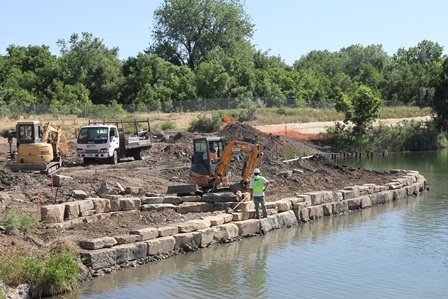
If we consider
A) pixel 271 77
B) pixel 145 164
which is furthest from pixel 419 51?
pixel 145 164

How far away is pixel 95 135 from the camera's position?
39.4 meters

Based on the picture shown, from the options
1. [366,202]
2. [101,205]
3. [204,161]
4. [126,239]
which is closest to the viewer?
[126,239]

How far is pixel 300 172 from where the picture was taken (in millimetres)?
36344

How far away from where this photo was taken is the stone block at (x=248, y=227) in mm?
25438

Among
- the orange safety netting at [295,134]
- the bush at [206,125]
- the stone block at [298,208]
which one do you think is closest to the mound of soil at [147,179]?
the stone block at [298,208]

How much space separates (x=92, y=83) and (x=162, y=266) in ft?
212

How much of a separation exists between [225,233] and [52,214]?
17.8 ft

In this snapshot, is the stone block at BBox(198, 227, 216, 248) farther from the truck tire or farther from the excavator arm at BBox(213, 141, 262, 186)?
the truck tire

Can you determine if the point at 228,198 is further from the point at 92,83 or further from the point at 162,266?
the point at 92,83

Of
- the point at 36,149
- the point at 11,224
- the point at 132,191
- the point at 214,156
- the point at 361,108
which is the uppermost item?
the point at 361,108

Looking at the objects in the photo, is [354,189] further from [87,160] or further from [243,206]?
[87,160]

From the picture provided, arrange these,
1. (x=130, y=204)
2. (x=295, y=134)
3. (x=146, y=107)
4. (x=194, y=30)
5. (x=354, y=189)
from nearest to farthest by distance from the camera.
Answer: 1. (x=130, y=204)
2. (x=354, y=189)
3. (x=295, y=134)
4. (x=146, y=107)
5. (x=194, y=30)

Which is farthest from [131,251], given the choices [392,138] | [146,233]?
[392,138]

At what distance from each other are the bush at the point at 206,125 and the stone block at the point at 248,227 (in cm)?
3163
